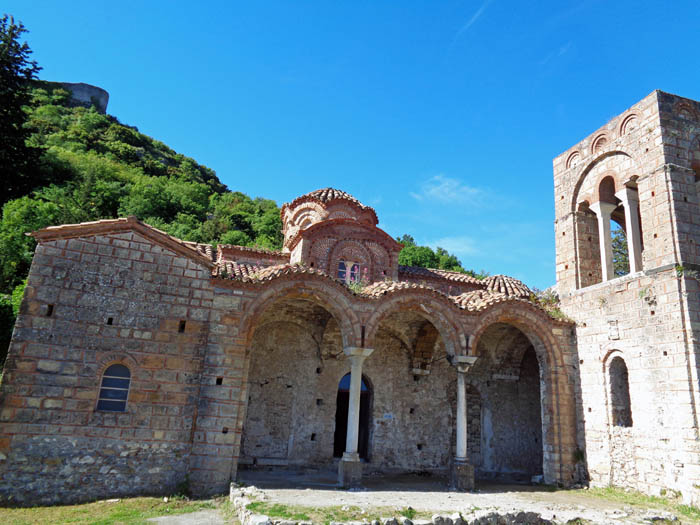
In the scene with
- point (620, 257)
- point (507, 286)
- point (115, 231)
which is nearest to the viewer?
point (115, 231)

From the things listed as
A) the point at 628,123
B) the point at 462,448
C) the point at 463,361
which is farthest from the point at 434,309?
the point at 628,123

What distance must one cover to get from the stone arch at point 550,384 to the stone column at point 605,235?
1910 millimetres

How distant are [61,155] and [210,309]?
32.9 m

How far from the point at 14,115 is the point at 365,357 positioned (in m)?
19.3

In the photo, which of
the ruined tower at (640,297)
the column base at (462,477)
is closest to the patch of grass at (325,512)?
the column base at (462,477)

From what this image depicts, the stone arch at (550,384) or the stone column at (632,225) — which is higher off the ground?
the stone column at (632,225)

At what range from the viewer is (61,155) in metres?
34.6

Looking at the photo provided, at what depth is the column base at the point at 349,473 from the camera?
31.4 ft

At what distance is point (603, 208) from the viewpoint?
12398 millimetres

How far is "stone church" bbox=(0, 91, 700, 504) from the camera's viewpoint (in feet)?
26.9

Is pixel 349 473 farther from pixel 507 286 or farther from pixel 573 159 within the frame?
pixel 573 159

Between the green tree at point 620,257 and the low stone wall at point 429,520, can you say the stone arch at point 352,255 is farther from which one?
the green tree at point 620,257

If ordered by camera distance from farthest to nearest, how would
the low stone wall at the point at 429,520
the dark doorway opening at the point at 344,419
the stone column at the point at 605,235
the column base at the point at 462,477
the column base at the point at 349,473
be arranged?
the dark doorway opening at the point at 344,419
the stone column at the point at 605,235
the column base at the point at 462,477
the column base at the point at 349,473
the low stone wall at the point at 429,520

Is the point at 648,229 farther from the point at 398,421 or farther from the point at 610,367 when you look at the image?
the point at 398,421
